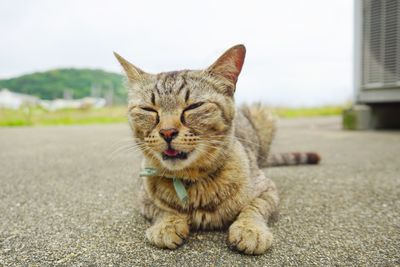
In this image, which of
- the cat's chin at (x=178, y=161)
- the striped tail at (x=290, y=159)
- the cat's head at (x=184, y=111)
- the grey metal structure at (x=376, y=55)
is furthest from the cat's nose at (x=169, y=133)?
the grey metal structure at (x=376, y=55)

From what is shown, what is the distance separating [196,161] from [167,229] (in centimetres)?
38

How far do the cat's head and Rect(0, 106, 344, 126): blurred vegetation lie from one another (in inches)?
304

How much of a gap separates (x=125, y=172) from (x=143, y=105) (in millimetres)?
1785

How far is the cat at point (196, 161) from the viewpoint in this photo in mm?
1615

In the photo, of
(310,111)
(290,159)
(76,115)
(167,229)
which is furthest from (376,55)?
(76,115)

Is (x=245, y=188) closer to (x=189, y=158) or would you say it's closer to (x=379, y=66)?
(x=189, y=158)

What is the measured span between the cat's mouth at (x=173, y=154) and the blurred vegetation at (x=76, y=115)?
8039 mm

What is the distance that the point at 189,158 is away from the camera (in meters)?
1.66

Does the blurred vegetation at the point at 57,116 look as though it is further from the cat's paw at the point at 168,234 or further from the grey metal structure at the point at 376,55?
the cat's paw at the point at 168,234

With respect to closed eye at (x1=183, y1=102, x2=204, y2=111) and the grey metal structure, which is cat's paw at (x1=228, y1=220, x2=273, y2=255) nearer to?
closed eye at (x1=183, y1=102, x2=204, y2=111)

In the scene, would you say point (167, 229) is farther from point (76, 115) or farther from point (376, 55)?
point (76, 115)

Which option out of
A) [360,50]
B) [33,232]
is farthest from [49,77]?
[33,232]

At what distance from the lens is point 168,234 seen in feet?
5.21

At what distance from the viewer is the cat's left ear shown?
1910mm
